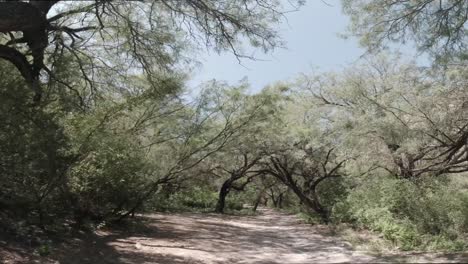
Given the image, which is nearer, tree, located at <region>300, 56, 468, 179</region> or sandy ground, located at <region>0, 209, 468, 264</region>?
sandy ground, located at <region>0, 209, 468, 264</region>

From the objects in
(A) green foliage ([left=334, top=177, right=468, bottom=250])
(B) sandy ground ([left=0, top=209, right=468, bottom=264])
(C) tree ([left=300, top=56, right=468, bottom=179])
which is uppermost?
(C) tree ([left=300, top=56, right=468, bottom=179])

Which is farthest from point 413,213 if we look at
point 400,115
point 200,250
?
point 200,250

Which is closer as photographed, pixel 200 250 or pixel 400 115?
pixel 200 250

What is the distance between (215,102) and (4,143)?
885 cm

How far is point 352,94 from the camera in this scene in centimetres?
1603

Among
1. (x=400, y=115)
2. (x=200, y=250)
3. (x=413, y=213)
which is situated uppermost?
(x=400, y=115)

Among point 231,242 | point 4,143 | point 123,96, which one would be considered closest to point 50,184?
point 4,143

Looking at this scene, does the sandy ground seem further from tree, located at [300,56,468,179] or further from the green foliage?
tree, located at [300,56,468,179]

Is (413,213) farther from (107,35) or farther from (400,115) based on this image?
(107,35)

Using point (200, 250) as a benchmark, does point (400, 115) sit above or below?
above

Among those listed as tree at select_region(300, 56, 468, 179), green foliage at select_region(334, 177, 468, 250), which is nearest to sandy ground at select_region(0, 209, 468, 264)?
green foliage at select_region(334, 177, 468, 250)

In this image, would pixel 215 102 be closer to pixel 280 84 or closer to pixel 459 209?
pixel 280 84

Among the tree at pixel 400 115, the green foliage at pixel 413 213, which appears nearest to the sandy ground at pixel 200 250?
the green foliage at pixel 413 213

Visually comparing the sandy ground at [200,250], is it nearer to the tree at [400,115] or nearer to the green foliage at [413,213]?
the green foliage at [413,213]
